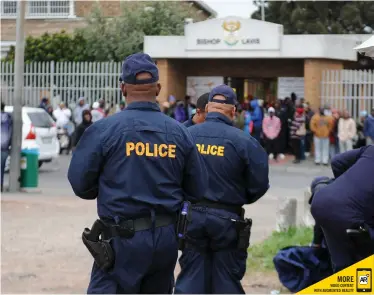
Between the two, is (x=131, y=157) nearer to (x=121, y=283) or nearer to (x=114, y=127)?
(x=114, y=127)

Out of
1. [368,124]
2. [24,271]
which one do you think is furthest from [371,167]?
[368,124]

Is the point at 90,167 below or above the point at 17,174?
above

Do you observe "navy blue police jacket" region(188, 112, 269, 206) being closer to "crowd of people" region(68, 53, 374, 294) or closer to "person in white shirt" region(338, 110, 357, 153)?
"crowd of people" region(68, 53, 374, 294)

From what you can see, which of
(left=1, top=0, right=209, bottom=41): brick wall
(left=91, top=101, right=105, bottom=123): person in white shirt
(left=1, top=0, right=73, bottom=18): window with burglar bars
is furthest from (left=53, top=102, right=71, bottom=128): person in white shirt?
(left=1, top=0, right=73, bottom=18): window with burglar bars

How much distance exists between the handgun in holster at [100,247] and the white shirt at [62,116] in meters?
22.5

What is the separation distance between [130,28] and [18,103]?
59.7 feet

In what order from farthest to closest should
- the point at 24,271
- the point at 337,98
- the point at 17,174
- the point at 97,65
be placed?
the point at 97,65
the point at 337,98
the point at 17,174
the point at 24,271

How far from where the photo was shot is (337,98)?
88.0ft

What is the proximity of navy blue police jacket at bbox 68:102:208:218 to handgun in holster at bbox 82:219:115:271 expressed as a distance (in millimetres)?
84

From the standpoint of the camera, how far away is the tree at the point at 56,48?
32.8 m

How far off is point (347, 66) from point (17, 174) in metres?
17.1

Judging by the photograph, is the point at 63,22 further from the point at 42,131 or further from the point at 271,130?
the point at 42,131

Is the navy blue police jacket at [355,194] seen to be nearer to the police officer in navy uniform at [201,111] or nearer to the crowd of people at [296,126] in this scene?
the police officer in navy uniform at [201,111]

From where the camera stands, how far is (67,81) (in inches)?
1192
